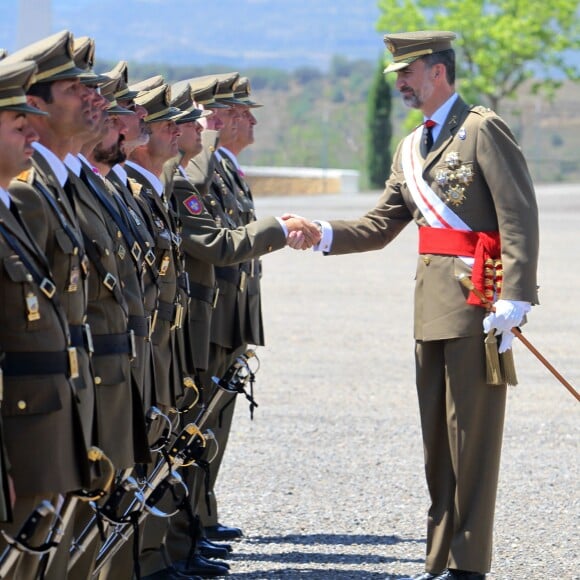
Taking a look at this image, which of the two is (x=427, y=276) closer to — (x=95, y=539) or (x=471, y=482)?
(x=471, y=482)

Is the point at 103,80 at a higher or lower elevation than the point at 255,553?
higher

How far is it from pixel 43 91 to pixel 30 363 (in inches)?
34.3

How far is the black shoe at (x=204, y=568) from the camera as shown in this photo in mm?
5844

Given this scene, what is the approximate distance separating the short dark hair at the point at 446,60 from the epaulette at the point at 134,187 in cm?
126

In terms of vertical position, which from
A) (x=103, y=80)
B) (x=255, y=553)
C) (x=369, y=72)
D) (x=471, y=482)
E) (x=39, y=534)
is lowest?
(x=369, y=72)

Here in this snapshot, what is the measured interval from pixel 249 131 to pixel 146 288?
6.11 ft

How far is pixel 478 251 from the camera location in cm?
548

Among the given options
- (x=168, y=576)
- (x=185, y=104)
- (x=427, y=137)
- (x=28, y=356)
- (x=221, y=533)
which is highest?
(x=185, y=104)

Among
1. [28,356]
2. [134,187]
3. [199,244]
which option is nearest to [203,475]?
[199,244]

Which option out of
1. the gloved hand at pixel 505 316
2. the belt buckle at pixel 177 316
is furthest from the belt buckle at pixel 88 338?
the gloved hand at pixel 505 316

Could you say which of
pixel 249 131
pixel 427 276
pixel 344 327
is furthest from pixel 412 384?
pixel 427 276

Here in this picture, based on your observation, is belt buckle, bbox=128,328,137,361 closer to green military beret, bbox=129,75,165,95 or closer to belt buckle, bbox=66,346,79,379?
belt buckle, bbox=66,346,79,379

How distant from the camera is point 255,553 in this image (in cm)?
618

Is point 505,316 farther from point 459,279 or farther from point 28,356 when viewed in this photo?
point 28,356
